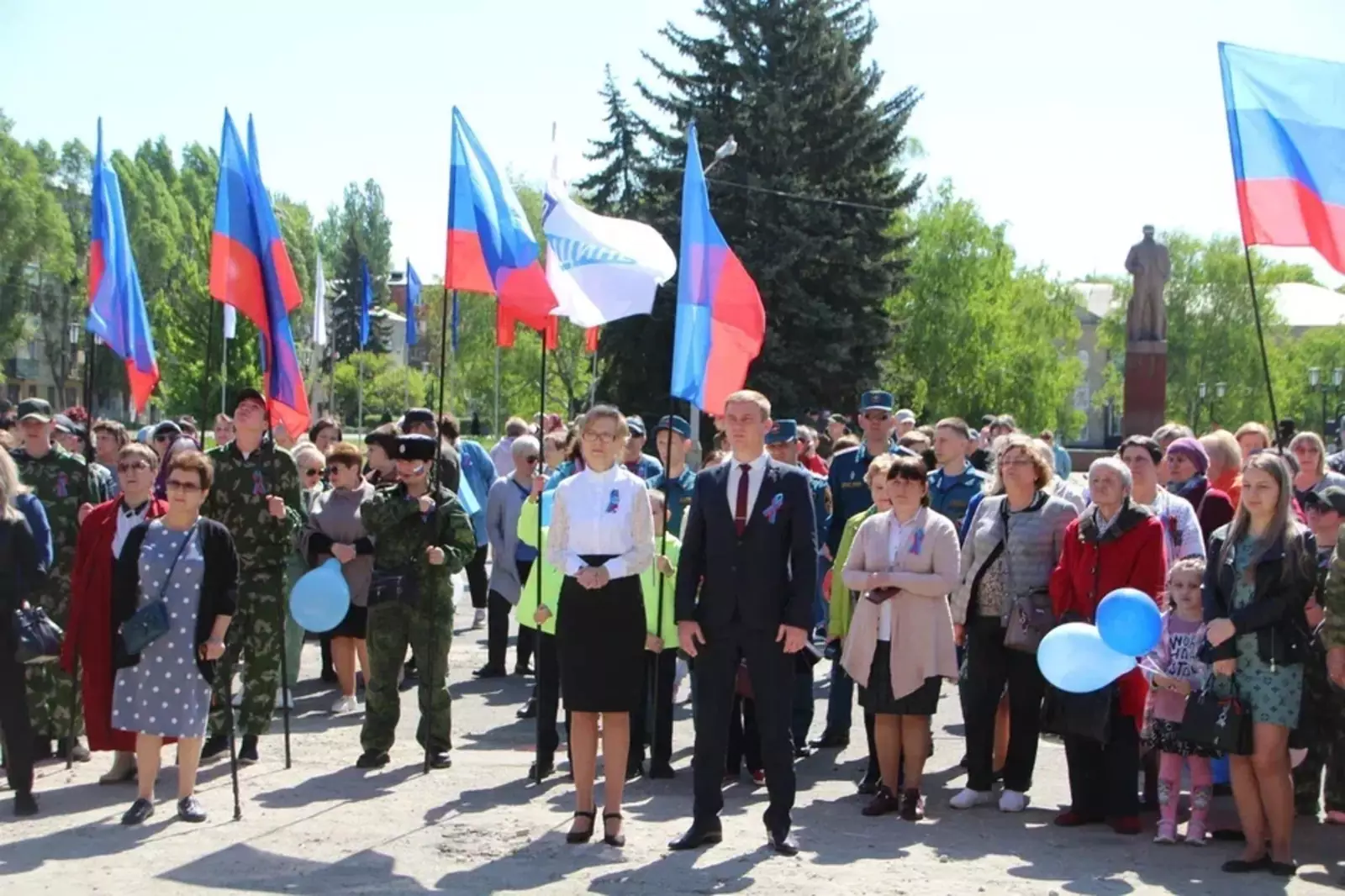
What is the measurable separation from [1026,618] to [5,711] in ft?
16.8

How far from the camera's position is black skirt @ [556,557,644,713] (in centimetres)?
714

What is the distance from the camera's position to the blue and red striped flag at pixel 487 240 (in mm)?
8906

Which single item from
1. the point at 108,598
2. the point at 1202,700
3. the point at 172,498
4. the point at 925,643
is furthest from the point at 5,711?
the point at 1202,700

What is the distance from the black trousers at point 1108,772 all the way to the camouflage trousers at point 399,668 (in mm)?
3522

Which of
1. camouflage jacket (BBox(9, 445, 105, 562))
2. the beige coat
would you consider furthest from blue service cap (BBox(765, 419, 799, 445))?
Answer: camouflage jacket (BBox(9, 445, 105, 562))

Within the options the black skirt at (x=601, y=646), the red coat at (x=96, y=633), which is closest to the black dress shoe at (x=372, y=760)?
the red coat at (x=96, y=633)

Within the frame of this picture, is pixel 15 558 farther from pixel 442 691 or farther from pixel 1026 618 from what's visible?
pixel 1026 618

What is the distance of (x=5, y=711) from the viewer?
759 centimetres

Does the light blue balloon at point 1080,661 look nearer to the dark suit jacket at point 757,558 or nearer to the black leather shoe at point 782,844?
the dark suit jacket at point 757,558

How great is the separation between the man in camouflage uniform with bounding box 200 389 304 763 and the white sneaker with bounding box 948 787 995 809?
12.7 feet

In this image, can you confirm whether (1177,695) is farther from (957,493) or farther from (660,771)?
(660,771)

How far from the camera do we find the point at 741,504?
7.09 meters

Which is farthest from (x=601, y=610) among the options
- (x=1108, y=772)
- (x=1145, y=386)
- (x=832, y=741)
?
(x=1145, y=386)

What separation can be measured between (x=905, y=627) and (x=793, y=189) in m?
30.2
